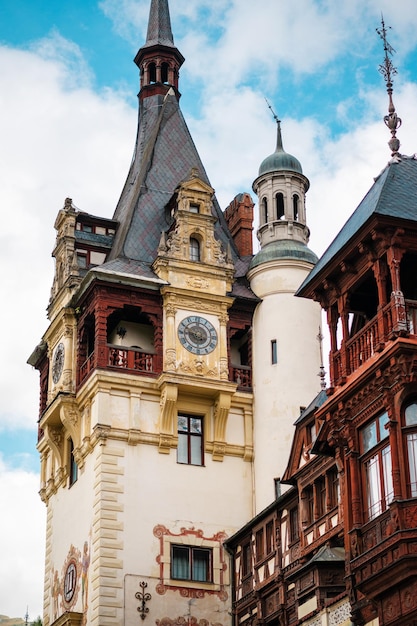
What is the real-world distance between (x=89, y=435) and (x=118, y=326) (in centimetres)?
402

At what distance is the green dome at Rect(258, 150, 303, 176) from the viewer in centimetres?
4847

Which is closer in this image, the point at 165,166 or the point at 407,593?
the point at 407,593

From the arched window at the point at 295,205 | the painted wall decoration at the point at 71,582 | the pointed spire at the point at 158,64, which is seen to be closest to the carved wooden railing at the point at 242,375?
the arched window at the point at 295,205

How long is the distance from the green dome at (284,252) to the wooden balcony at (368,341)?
15.4 meters

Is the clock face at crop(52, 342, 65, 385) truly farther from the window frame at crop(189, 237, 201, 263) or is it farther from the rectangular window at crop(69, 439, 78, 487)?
the window frame at crop(189, 237, 201, 263)

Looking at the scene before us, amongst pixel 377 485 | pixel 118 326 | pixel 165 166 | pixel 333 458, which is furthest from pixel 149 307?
pixel 377 485

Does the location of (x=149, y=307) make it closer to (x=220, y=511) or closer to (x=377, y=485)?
(x=220, y=511)

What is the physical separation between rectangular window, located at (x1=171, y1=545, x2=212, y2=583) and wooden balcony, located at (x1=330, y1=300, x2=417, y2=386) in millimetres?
13038

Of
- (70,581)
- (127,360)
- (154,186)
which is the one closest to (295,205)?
(154,186)

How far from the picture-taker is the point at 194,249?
4719cm

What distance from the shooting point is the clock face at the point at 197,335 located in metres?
44.7

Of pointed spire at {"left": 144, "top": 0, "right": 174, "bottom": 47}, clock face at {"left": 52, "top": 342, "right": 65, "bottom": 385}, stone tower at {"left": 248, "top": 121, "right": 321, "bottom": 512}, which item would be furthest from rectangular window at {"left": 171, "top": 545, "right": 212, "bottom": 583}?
pointed spire at {"left": 144, "top": 0, "right": 174, "bottom": 47}

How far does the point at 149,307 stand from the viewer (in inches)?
1764

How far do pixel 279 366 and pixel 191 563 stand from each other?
7.22 metres
